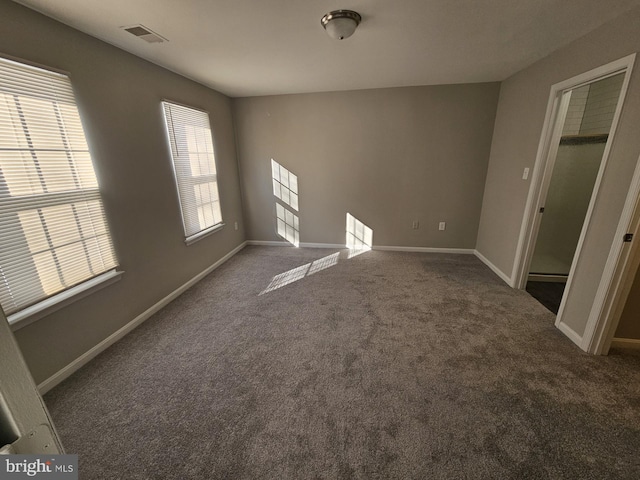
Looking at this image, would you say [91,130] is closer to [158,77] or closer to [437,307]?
[158,77]

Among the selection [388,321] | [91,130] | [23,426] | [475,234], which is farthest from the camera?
[475,234]

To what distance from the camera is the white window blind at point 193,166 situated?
291 centimetres

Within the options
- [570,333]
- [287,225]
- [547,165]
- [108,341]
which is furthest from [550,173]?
[108,341]

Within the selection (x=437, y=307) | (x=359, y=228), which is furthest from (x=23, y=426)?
(x=359, y=228)

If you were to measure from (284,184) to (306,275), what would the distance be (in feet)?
5.59

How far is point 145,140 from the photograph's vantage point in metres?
2.50

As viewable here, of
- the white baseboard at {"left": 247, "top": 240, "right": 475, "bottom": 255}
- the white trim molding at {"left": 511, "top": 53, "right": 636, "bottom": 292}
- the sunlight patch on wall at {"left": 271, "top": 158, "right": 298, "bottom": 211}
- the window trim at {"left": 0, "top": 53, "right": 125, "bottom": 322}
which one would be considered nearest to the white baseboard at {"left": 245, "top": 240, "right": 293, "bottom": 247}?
the white baseboard at {"left": 247, "top": 240, "right": 475, "bottom": 255}

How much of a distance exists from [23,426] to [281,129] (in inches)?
163

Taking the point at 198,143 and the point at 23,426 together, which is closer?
the point at 23,426

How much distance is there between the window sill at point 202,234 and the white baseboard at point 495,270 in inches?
150

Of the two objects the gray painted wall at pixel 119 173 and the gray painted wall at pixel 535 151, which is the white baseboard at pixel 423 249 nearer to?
the gray painted wall at pixel 535 151

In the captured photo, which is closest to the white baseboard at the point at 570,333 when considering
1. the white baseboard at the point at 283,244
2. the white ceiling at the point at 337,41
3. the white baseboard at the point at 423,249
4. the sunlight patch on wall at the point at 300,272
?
the white baseboard at the point at 423,249

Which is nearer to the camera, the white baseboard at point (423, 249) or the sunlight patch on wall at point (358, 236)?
the white baseboard at point (423, 249)

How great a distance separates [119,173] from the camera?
225cm
